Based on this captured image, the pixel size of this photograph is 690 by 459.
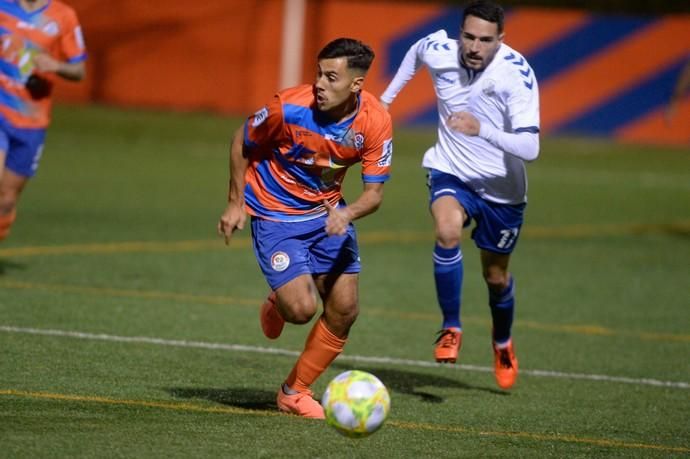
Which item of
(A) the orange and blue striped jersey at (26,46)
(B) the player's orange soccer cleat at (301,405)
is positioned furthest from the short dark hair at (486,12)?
(A) the orange and blue striped jersey at (26,46)

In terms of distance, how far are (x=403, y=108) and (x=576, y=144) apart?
3.48m

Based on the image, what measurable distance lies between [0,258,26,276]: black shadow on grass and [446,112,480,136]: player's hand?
5609 mm

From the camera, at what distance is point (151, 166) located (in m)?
21.6

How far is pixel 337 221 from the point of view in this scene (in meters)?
6.34

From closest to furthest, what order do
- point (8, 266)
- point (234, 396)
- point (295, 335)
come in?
1. point (234, 396)
2. point (295, 335)
3. point (8, 266)

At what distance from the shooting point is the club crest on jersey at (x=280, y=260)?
272 inches

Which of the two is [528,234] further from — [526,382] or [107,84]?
[107,84]

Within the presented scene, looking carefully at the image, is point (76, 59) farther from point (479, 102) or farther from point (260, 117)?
point (260, 117)

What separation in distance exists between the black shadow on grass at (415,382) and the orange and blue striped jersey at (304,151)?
1504 mm

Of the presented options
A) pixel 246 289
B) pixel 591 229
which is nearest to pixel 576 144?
pixel 591 229

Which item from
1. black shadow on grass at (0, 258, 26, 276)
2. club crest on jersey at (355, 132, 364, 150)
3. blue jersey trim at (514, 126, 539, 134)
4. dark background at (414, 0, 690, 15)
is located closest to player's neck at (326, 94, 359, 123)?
club crest on jersey at (355, 132, 364, 150)

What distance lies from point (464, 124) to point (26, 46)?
494 cm

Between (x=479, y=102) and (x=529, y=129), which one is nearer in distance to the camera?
(x=529, y=129)

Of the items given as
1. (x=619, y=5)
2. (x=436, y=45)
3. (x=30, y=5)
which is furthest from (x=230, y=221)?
(x=619, y=5)
